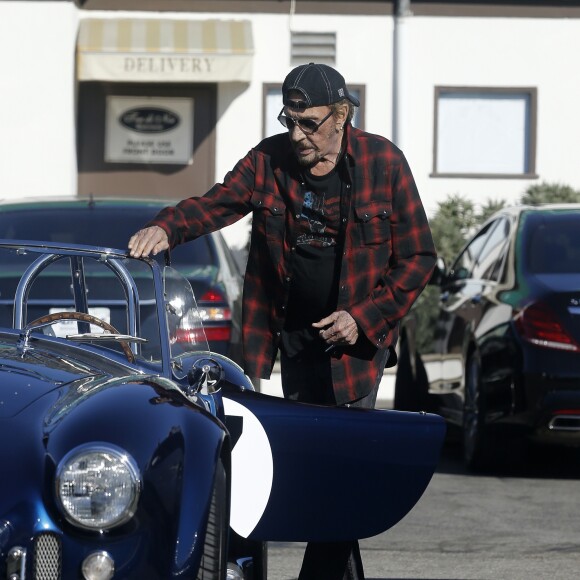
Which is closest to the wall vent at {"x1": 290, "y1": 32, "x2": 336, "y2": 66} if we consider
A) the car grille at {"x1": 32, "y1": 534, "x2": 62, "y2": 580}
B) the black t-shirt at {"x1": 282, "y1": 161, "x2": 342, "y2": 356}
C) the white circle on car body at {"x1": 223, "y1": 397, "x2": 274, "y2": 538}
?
the black t-shirt at {"x1": 282, "y1": 161, "x2": 342, "y2": 356}

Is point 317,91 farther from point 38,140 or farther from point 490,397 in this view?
point 38,140

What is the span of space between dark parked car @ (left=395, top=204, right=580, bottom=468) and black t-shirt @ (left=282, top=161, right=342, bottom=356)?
10.7 ft

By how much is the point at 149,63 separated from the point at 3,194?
2.08 metres

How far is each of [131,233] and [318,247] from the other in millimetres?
3669

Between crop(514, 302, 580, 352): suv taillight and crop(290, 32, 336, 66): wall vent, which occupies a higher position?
crop(290, 32, 336, 66): wall vent

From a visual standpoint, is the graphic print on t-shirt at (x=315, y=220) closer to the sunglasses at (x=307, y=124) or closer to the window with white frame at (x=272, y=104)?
the sunglasses at (x=307, y=124)

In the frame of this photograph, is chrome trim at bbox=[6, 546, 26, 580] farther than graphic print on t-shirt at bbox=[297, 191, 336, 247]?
No

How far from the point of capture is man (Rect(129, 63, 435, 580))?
4.57 meters

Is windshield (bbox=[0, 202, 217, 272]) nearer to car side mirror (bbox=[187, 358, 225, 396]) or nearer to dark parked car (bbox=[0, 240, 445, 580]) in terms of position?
dark parked car (bbox=[0, 240, 445, 580])

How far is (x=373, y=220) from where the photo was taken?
15.1ft

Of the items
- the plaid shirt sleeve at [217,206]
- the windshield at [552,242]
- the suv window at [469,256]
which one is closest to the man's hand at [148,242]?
the plaid shirt sleeve at [217,206]

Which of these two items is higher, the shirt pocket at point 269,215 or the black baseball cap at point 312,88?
the black baseball cap at point 312,88

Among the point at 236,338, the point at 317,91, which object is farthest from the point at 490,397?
the point at 317,91

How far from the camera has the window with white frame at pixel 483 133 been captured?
1738 centimetres
